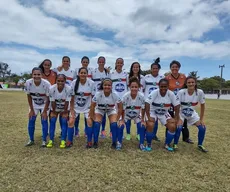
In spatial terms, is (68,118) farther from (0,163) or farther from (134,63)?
(134,63)

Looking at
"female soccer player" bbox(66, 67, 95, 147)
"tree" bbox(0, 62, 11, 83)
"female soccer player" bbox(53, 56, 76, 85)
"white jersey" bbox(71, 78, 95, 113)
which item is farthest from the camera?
"tree" bbox(0, 62, 11, 83)

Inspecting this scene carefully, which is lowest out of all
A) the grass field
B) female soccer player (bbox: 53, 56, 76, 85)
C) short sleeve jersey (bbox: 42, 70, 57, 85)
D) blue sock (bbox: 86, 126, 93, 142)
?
the grass field

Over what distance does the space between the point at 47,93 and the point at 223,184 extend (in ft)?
13.3

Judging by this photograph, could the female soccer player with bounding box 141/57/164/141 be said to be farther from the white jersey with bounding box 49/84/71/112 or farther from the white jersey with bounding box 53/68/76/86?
the white jersey with bounding box 49/84/71/112

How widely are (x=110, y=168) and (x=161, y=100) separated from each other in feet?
6.88

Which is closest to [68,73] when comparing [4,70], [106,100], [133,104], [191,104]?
[106,100]

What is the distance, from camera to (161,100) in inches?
208

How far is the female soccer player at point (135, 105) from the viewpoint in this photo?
17.4 ft

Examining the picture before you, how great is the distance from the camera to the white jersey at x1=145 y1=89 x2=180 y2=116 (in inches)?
206

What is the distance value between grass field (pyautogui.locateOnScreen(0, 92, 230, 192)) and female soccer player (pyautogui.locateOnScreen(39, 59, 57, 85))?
A: 5.50 ft

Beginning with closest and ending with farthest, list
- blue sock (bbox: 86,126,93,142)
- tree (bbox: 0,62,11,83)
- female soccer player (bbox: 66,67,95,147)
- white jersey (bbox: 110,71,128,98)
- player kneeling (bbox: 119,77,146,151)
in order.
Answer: blue sock (bbox: 86,126,93,142) < player kneeling (bbox: 119,77,146,151) < female soccer player (bbox: 66,67,95,147) < white jersey (bbox: 110,71,128,98) < tree (bbox: 0,62,11,83)

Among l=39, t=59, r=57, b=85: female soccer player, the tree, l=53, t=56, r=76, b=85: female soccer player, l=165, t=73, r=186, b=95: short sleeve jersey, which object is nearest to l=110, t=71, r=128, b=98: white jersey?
l=53, t=56, r=76, b=85: female soccer player

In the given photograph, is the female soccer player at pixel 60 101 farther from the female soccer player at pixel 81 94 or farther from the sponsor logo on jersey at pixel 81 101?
the sponsor logo on jersey at pixel 81 101

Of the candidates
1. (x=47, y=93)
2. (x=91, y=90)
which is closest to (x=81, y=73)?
(x=91, y=90)
